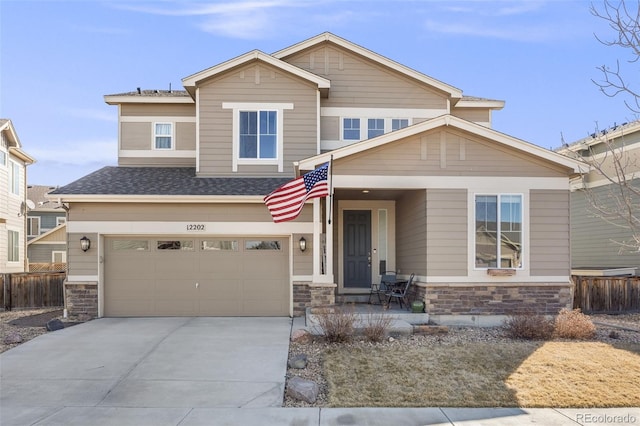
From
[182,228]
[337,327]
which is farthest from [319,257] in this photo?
[182,228]

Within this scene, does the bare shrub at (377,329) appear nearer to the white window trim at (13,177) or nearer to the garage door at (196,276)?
the garage door at (196,276)

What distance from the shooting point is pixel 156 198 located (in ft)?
40.4

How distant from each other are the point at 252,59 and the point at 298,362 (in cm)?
902

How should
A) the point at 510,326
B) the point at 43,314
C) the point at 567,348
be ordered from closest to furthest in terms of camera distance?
the point at 567,348
the point at 510,326
the point at 43,314

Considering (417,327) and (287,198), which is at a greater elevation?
(287,198)

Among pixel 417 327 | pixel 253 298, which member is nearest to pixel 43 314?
pixel 253 298

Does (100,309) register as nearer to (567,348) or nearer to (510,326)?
(510,326)

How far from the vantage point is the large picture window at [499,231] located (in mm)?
11258

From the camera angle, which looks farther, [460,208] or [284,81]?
[284,81]

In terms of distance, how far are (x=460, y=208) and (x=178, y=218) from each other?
7.04 metres

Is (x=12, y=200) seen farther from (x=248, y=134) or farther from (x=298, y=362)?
(x=298, y=362)

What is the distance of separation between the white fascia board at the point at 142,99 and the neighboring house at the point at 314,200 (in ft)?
0.19

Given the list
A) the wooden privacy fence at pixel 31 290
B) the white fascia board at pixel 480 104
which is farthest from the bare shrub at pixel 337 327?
the wooden privacy fence at pixel 31 290

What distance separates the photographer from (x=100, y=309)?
12539 millimetres
